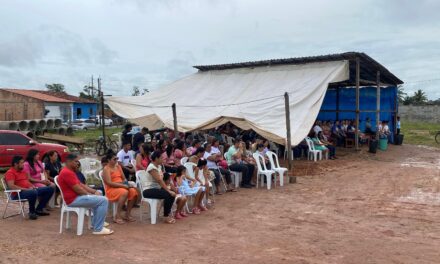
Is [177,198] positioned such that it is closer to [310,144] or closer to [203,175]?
[203,175]

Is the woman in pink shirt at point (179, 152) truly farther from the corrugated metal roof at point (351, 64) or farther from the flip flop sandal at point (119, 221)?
the corrugated metal roof at point (351, 64)

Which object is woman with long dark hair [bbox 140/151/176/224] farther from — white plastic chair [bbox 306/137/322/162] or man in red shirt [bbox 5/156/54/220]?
white plastic chair [bbox 306/137/322/162]

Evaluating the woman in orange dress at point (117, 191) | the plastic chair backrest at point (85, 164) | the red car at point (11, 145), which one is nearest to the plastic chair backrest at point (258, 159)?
the plastic chair backrest at point (85, 164)

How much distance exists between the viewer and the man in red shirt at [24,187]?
7188 mm

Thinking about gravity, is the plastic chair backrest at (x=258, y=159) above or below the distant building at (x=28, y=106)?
below

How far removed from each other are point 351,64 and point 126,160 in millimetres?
11134

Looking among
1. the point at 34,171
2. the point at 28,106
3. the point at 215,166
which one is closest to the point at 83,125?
the point at 28,106

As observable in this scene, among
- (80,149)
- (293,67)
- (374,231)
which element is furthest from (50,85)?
(374,231)

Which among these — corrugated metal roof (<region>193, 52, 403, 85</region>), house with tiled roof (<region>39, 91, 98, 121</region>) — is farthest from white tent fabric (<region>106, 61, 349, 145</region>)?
house with tiled roof (<region>39, 91, 98, 121</region>)

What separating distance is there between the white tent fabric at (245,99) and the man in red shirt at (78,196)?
22.2 feet

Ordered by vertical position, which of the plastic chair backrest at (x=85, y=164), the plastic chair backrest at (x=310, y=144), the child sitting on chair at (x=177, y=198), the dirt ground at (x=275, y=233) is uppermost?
the plastic chair backrest at (x=310, y=144)

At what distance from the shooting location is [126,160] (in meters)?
9.59

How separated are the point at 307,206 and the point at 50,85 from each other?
236 feet

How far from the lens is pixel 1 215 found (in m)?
7.79
